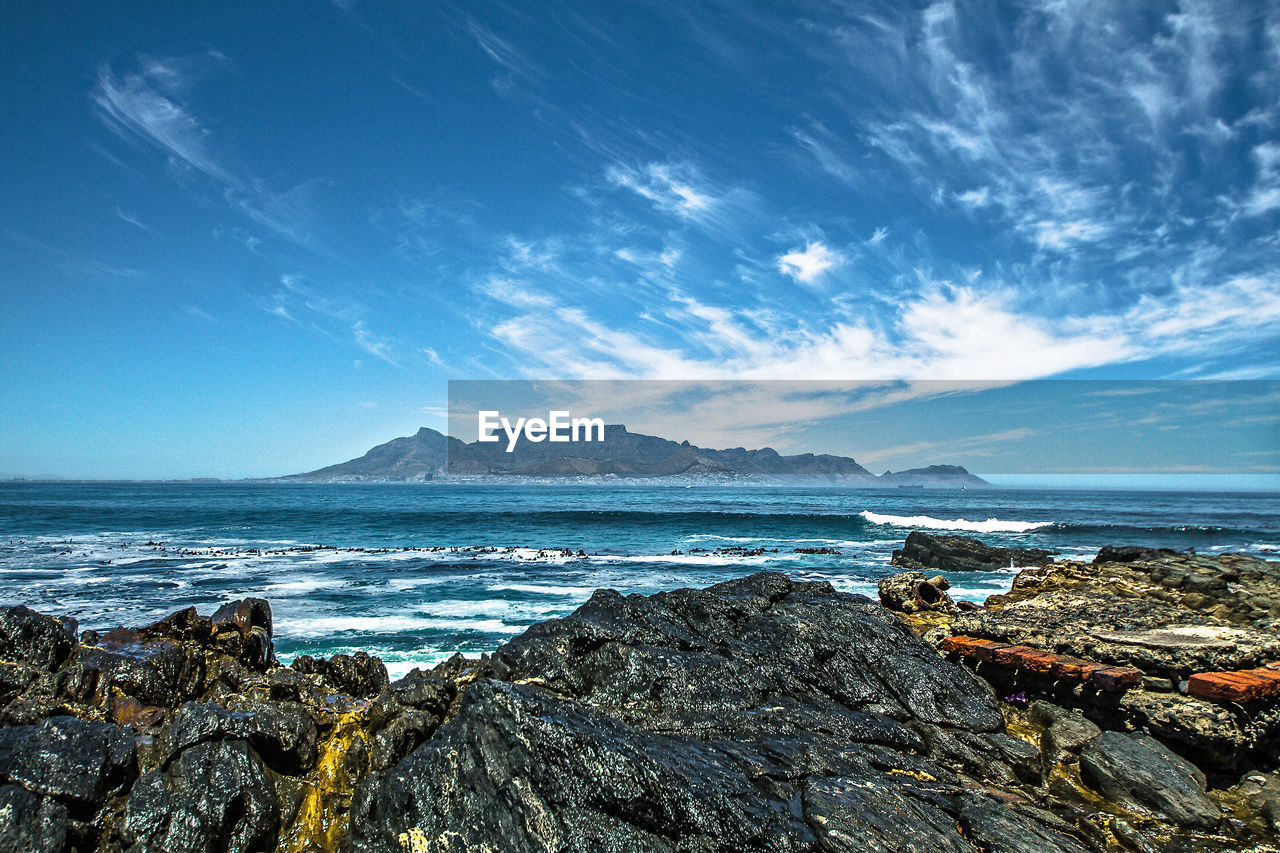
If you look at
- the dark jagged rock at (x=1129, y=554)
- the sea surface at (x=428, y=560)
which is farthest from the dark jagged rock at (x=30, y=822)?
the dark jagged rock at (x=1129, y=554)

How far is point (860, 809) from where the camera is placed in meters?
4.94

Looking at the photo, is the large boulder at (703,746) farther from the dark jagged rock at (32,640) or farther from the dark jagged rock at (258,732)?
the dark jagged rock at (32,640)

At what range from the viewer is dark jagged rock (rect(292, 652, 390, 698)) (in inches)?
313

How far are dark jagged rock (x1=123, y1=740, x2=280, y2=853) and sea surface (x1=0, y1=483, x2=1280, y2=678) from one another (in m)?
6.97

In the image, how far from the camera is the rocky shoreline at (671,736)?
4859 mm

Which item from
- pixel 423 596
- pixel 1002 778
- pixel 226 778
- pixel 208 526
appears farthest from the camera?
pixel 208 526

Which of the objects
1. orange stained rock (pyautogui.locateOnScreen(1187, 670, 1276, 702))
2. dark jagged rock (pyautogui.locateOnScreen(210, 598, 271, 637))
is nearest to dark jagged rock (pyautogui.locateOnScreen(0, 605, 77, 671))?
dark jagged rock (pyautogui.locateOnScreen(210, 598, 271, 637))

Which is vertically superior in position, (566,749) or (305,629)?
(566,749)

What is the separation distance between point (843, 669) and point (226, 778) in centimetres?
672

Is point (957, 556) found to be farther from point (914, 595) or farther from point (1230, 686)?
point (1230, 686)

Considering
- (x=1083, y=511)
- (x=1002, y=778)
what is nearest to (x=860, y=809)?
(x=1002, y=778)

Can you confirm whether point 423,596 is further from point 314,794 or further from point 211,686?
point 314,794

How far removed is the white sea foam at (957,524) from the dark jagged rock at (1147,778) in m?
56.1

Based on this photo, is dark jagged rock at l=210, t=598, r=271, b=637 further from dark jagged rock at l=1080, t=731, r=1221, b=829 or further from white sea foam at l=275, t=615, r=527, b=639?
dark jagged rock at l=1080, t=731, r=1221, b=829
